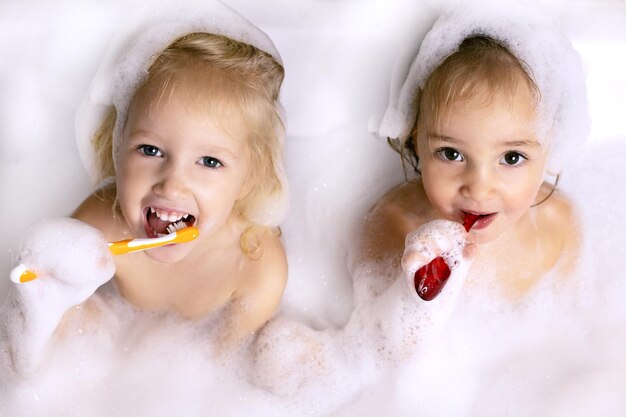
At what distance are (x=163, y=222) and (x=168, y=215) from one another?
0.02m

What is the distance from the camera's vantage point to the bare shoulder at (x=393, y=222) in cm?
149

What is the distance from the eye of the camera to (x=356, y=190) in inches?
61.3

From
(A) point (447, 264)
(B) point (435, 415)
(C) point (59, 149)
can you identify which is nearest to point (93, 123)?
(C) point (59, 149)

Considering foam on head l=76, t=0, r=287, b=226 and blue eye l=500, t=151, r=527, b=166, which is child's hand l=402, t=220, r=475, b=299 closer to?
blue eye l=500, t=151, r=527, b=166

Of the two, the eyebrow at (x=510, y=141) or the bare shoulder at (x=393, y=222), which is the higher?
the eyebrow at (x=510, y=141)

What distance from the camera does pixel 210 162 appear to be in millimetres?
1270

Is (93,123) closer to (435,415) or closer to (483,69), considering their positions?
(483,69)

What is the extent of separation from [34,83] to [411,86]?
726mm

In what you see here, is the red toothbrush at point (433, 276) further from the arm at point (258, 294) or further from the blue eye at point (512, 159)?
the arm at point (258, 294)

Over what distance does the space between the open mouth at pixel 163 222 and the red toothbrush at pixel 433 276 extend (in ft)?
1.29

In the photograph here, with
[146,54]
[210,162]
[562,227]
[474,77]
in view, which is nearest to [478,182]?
[474,77]

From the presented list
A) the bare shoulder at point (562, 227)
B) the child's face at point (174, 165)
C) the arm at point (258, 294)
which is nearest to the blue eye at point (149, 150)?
the child's face at point (174, 165)

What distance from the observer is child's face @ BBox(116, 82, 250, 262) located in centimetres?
124

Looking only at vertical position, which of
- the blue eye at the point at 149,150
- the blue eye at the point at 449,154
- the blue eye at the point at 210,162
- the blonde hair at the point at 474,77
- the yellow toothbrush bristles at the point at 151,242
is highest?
the blonde hair at the point at 474,77
